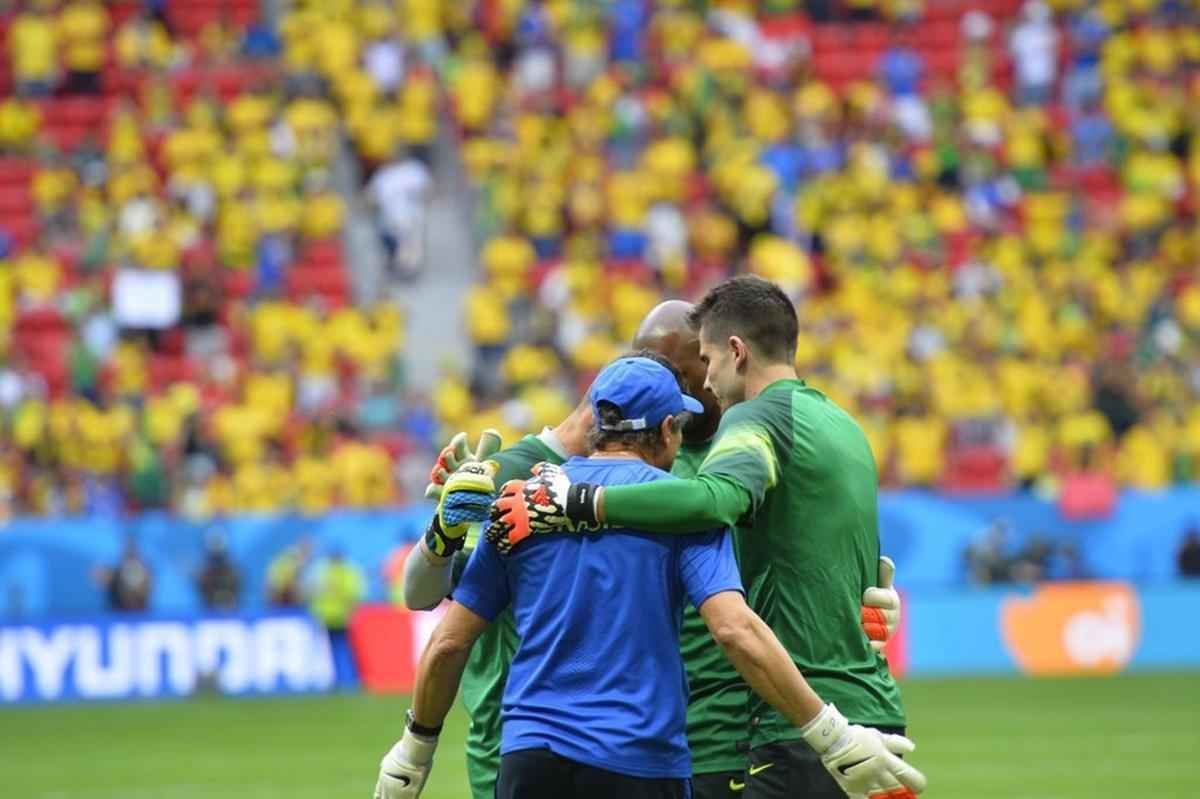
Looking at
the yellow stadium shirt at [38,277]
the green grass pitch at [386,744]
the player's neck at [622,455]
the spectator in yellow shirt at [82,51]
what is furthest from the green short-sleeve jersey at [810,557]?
the spectator in yellow shirt at [82,51]

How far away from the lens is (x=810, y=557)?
5738 mm

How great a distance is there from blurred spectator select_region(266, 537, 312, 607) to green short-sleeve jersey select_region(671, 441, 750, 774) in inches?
642

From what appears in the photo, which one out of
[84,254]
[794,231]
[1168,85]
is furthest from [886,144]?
[84,254]

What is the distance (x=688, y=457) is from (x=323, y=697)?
601 inches

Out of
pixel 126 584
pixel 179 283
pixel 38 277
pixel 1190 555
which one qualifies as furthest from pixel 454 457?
pixel 38 277

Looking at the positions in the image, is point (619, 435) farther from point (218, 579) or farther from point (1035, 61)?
point (1035, 61)

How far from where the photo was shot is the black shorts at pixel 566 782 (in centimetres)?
514

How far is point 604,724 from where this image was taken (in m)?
5.14

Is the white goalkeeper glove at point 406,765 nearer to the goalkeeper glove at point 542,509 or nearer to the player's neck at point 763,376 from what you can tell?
the goalkeeper glove at point 542,509

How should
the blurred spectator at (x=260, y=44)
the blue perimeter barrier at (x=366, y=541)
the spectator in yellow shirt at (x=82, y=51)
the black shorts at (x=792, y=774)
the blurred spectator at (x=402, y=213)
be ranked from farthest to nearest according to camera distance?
the blurred spectator at (x=260, y=44) → the spectator in yellow shirt at (x=82, y=51) → the blurred spectator at (x=402, y=213) → the blue perimeter barrier at (x=366, y=541) → the black shorts at (x=792, y=774)

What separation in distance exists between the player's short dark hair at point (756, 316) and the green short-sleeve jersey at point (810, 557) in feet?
0.49

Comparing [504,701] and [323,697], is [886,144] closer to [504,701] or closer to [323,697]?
[323,697]

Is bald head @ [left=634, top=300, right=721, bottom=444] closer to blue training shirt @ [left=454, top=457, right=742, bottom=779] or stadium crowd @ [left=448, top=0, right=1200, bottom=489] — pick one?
blue training shirt @ [left=454, top=457, right=742, bottom=779]

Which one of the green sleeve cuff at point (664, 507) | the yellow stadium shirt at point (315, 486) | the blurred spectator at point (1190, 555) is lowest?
the green sleeve cuff at point (664, 507)
